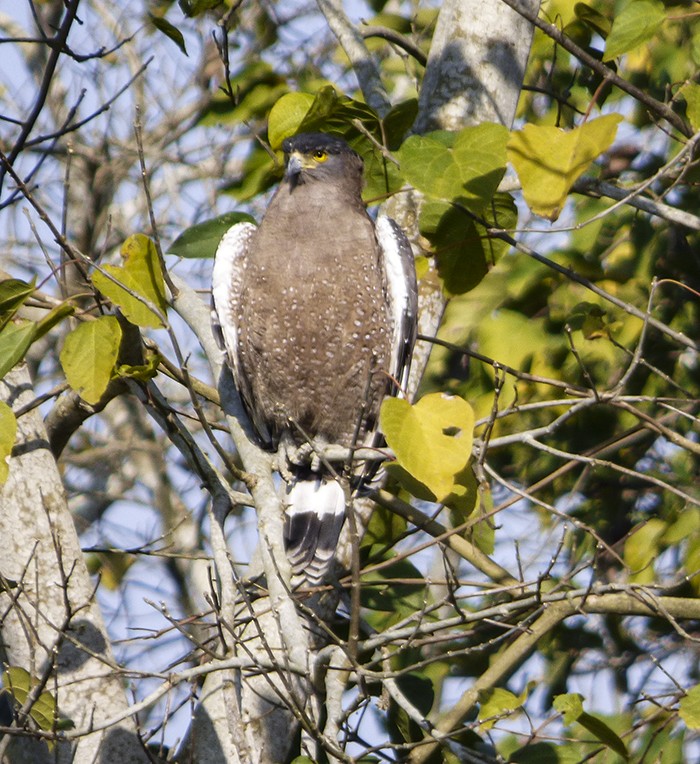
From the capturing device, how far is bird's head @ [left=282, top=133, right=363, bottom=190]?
3.65 m

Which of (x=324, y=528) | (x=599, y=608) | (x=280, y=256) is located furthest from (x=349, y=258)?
(x=599, y=608)

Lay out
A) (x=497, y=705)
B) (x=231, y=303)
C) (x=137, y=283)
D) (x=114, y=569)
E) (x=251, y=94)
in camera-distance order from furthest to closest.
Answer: (x=114, y=569) < (x=251, y=94) < (x=231, y=303) < (x=497, y=705) < (x=137, y=283)

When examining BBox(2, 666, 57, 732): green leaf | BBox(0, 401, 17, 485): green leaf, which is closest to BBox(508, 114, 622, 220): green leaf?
BBox(0, 401, 17, 485): green leaf

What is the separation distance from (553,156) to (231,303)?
1.43m

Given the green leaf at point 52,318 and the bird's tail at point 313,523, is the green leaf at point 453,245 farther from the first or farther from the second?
the green leaf at point 52,318

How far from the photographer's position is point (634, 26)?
2.70 m

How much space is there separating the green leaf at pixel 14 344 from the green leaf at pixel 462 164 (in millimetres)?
963

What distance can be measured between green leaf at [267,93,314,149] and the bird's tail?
105 cm

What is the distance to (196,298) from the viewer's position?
3.49 meters

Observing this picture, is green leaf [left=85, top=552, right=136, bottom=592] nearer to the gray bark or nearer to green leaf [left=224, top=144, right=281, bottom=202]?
the gray bark

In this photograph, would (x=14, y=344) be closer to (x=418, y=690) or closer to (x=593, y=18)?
(x=418, y=690)

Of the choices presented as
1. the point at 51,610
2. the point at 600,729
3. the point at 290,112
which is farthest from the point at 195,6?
the point at 600,729

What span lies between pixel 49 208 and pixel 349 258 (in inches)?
227

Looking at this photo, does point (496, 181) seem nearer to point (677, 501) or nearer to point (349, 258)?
point (349, 258)
